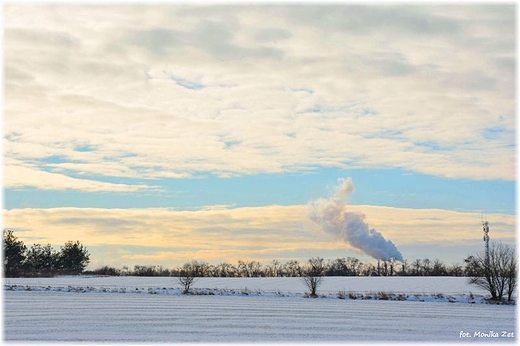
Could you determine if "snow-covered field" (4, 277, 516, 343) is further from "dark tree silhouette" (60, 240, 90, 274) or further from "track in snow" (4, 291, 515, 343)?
"dark tree silhouette" (60, 240, 90, 274)

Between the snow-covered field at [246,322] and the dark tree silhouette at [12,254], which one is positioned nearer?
the snow-covered field at [246,322]

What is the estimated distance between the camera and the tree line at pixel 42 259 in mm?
131375

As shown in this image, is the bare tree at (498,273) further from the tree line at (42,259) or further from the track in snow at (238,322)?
the tree line at (42,259)

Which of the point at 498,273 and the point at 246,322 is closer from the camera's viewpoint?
the point at 246,322

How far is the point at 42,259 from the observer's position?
146750 millimetres

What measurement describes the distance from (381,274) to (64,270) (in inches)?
2755

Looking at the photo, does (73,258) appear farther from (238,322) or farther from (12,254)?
(238,322)

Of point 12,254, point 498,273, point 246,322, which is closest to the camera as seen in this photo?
point 246,322

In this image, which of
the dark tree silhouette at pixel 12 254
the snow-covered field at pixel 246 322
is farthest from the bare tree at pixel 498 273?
the dark tree silhouette at pixel 12 254

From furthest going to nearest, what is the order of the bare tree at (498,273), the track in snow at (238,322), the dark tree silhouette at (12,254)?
the dark tree silhouette at (12,254), the bare tree at (498,273), the track in snow at (238,322)

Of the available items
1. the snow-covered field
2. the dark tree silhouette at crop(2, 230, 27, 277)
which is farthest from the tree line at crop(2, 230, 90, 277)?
the snow-covered field

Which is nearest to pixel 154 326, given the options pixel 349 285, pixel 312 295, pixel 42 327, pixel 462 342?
pixel 42 327

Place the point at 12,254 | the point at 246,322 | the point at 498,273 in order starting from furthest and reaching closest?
the point at 12,254 → the point at 498,273 → the point at 246,322

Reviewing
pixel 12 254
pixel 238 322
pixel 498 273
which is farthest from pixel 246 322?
pixel 12 254
